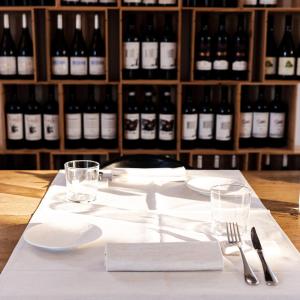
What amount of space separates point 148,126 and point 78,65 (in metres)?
0.47

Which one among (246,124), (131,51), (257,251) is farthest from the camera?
(246,124)

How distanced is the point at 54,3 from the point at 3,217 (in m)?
1.70

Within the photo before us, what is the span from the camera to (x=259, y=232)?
109 cm

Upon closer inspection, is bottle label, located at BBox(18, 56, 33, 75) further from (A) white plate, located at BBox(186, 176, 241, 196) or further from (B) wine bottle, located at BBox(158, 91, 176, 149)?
(A) white plate, located at BBox(186, 176, 241, 196)

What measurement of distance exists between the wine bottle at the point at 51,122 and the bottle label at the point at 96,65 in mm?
255

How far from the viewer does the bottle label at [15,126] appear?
2658mm

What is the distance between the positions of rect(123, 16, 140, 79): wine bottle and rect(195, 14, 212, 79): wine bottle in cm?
31

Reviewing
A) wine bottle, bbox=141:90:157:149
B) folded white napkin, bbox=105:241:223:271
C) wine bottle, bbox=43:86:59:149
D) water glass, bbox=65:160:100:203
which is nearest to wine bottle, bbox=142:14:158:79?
wine bottle, bbox=141:90:157:149

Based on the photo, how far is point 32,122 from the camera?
2.67m

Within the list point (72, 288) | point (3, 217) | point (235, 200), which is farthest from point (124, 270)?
point (3, 217)

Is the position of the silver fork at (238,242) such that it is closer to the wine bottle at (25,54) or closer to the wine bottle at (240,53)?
the wine bottle at (240,53)

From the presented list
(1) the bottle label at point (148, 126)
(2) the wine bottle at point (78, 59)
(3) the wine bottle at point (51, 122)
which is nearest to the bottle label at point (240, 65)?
(1) the bottle label at point (148, 126)

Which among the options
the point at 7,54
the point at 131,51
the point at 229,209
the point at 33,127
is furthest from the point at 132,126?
the point at 229,209

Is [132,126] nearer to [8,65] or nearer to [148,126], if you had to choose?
[148,126]
